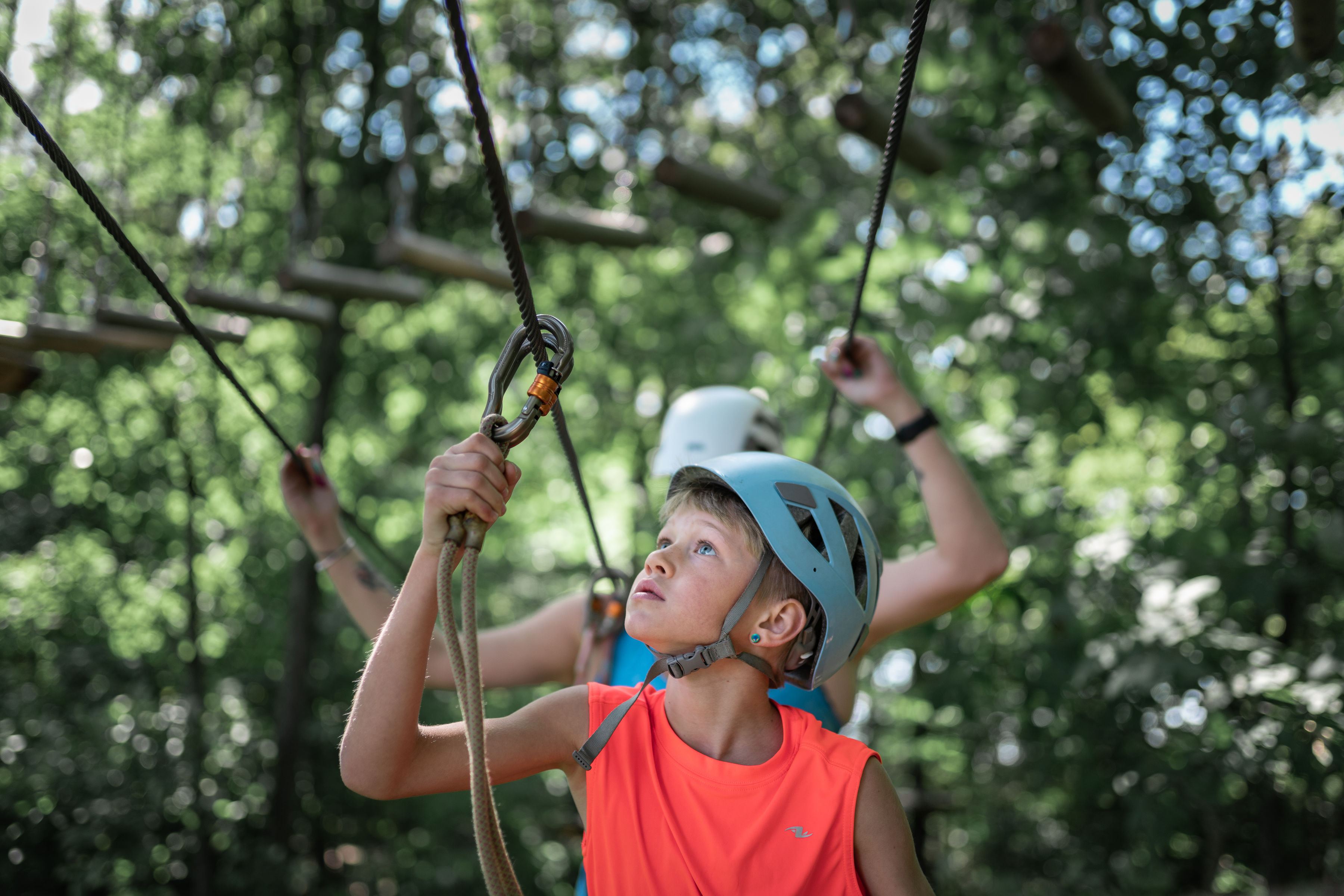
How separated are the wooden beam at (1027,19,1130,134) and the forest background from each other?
153 mm

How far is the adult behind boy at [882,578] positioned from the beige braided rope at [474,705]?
0.87 m

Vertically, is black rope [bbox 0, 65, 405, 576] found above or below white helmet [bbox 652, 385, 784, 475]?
above

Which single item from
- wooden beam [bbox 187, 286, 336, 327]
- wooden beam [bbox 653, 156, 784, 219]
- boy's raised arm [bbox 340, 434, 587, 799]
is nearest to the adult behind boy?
boy's raised arm [bbox 340, 434, 587, 799]

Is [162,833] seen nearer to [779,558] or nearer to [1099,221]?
[779,558]

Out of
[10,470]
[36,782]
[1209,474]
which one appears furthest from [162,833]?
[1209,474]

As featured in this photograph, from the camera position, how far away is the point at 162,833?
603 cm

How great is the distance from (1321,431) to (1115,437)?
2548mm

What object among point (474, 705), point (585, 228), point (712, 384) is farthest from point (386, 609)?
point (712, 384)

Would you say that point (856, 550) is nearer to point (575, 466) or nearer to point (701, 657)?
point (701, 657)

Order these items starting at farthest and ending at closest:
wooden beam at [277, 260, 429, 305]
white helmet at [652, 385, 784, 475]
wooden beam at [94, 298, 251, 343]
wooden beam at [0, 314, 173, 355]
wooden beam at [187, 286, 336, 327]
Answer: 1. wooden beam at [277, 260, 429, 305]
2. wooden beam at [187, 286, 336, 327]
3. wooden beam at [94, 298, 251, 343]
4. wooden beam at [0, 314, 173, 355]
5. white helmet at [652, 385, 784, 475]

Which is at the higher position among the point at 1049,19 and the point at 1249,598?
the point at 1049,19

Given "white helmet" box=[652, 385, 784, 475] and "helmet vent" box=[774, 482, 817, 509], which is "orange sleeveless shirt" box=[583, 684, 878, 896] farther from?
"white helmet" box=[652, 385, 784, 475]

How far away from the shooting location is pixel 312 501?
2436 mm

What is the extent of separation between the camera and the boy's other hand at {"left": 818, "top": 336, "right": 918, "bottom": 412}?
2449mm
